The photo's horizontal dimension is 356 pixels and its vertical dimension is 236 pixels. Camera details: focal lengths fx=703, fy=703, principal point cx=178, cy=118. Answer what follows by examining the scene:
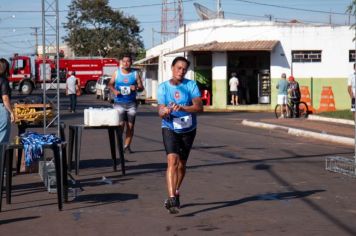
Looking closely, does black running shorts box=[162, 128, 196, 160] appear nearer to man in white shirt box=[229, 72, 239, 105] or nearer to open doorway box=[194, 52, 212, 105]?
man in white shirt box=[229, 72, 239, 105]

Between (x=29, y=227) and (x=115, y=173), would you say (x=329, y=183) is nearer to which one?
(x=115, y=173)

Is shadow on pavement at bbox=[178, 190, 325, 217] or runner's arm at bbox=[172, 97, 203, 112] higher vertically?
runner's arm at bbox=[172, 97, 203, 112]

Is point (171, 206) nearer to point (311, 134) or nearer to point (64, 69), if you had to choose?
point (311, 134)

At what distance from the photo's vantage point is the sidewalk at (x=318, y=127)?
59.1 feet

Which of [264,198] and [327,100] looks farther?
[327,100]

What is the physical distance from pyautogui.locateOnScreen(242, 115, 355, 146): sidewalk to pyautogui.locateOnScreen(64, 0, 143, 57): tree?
55092 mm

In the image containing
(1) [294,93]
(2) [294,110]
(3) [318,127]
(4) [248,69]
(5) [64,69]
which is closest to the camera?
(3) [318,127]

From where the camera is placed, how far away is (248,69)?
38.9 meters

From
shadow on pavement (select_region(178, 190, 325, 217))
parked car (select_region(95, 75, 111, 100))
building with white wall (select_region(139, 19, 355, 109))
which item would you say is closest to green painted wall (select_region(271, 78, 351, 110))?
building with white wall (select_region(139, 19, 355, 109))

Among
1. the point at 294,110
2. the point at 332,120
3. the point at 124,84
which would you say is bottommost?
the point at 332,120

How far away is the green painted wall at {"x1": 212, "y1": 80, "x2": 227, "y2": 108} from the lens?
3778cm

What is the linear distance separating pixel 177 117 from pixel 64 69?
156ft

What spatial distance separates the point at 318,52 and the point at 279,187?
1092 inches

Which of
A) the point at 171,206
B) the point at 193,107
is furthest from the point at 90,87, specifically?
the point at 171,206
